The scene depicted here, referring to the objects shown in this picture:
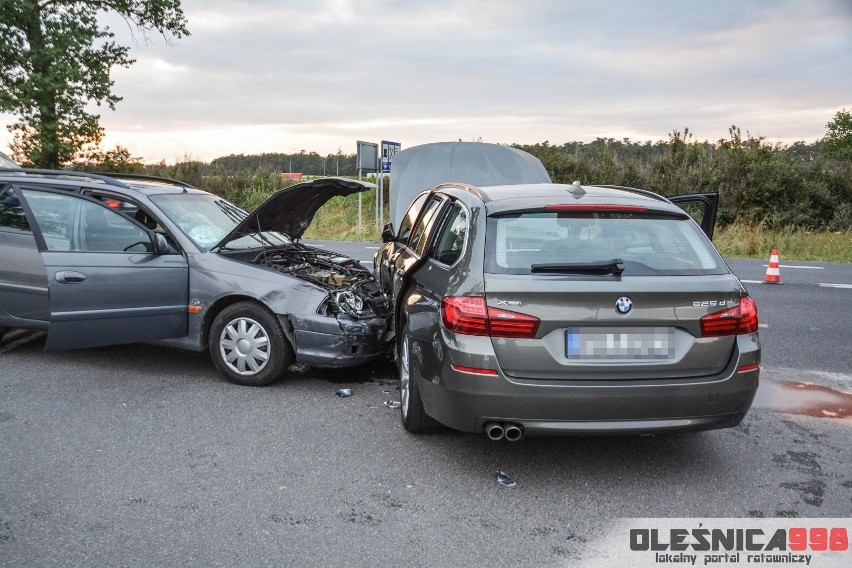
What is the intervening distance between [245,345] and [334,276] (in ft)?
3.36

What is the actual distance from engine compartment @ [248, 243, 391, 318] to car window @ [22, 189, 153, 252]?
954mm

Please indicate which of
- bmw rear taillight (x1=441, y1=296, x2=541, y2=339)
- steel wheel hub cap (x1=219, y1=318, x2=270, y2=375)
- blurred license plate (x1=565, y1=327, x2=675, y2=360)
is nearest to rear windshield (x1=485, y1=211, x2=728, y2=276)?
bmw rear taillight (x1=441, y1=296, x2=541, y2=339)

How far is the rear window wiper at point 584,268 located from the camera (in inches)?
155

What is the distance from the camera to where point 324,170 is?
45250 mm

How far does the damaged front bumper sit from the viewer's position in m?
5.70

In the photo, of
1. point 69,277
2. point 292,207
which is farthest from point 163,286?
point 292,207

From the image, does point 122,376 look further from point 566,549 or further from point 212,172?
point 212,172

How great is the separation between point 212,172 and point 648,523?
29415 mm

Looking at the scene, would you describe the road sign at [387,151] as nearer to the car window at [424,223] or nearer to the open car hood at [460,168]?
the open car hood at [460,168]

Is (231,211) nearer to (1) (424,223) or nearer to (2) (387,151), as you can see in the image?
(1) (424,223)

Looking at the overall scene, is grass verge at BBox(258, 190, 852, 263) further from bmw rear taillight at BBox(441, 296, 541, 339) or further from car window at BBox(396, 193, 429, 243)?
bmw rear taillight at BBox(441, 296, 541, 339)

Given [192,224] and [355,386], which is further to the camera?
[192,224]

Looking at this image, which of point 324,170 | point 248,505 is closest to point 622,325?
point 248,505

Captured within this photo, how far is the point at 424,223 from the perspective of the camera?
590cm
